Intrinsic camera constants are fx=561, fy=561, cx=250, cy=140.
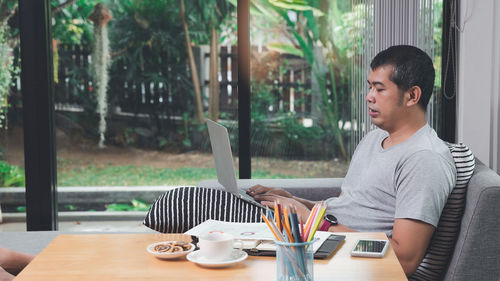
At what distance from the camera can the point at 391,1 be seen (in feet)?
9.84

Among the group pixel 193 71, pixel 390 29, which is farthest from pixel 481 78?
pixel 193 71

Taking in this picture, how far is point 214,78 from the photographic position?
3.43 m

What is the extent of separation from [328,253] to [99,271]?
56 centimetres

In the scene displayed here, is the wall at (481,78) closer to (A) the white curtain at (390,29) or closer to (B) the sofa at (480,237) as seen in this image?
(A) the white curtain at (390,29)

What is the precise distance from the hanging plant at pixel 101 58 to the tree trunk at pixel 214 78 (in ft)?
2.10

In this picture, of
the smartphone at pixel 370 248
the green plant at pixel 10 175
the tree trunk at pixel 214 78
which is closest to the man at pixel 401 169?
the smartphone at pixel 370 248

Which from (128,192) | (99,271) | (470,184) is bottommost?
(128,192)

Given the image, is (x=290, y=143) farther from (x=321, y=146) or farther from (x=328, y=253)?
(x=328, y=253)

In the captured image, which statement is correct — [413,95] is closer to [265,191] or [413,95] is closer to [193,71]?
[265,191]

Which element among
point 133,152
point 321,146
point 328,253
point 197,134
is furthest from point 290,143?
point 328,253

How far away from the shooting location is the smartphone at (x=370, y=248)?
1.40 metres

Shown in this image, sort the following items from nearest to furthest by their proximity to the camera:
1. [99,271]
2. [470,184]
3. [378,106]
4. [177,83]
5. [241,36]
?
[99,271] < [470,184] < [378,106] < [241,36] < [177,83]

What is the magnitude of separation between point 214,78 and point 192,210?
1533 mm

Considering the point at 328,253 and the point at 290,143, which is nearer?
the point at 328,253
